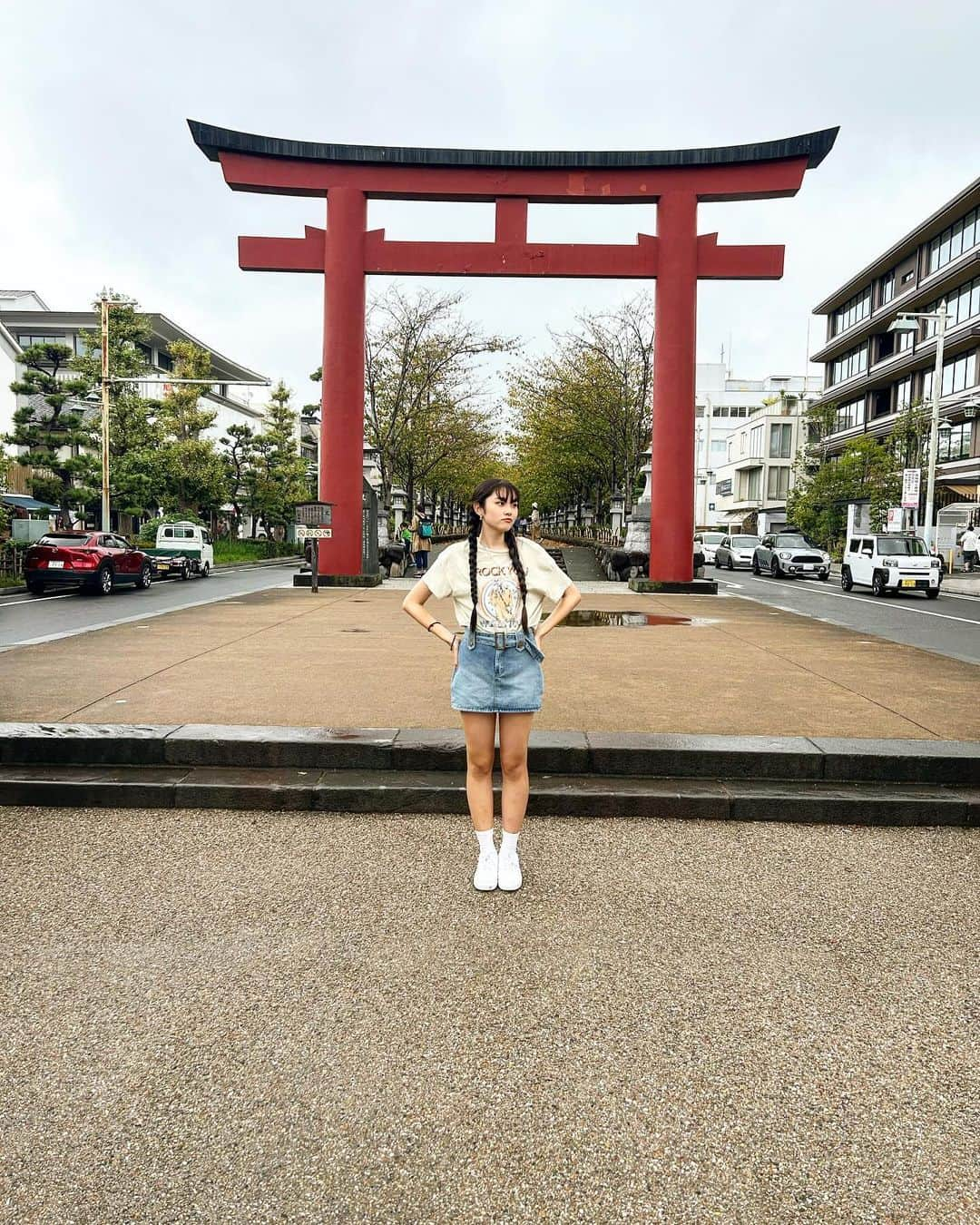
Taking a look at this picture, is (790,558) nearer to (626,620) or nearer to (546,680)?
(626,620)

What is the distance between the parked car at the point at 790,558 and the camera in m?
32.3

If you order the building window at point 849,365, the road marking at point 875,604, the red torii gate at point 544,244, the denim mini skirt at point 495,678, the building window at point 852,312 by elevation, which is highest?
the building window at point 852,312

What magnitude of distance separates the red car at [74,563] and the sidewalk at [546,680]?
8605 millimetres

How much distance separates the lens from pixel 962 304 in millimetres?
43344

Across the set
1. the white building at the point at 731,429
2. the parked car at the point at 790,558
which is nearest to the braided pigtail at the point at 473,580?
the parked car at the point at 790,558

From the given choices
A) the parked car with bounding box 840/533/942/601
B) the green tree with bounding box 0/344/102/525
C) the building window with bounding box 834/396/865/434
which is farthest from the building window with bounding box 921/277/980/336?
the green tree with bounding box 0/344/102/525

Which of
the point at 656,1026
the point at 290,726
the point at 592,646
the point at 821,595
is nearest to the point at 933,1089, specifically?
the point at 656,1026

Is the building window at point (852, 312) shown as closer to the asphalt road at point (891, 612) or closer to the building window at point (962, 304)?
the building window at point (962, 304)

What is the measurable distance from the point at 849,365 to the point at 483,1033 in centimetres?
6271

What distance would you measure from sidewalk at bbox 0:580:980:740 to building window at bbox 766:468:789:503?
60.9 metres

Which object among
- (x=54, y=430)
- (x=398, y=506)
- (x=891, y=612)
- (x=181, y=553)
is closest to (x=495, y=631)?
(x=891, y=612)

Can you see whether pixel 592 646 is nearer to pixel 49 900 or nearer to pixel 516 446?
pixel 49 900

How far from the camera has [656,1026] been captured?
276cm

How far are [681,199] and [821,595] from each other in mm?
10318
